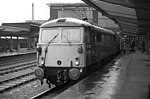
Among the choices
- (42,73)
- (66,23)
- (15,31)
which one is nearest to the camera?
(42,73)

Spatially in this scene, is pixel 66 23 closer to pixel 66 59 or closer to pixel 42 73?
pixel 66 59

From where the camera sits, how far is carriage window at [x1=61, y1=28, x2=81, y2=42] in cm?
1138

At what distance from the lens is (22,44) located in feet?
170

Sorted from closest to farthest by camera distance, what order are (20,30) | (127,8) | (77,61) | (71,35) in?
(77,61) → (71,35) → (127,8) → (20,30)

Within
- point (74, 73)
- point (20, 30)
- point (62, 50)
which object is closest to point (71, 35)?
point (62, 50)

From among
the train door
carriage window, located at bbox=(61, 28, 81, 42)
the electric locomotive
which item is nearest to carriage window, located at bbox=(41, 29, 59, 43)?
the electric locomotive

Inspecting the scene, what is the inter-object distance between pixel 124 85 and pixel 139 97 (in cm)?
226

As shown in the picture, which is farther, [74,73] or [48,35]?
[48,35]

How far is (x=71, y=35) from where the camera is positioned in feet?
37.6

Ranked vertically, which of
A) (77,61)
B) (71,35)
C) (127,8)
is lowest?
(77,61)

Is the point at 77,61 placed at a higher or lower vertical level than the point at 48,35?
lower

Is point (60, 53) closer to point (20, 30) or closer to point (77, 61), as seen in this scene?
point (77, 61)

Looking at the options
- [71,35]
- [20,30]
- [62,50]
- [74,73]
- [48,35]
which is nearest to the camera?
[74,73]

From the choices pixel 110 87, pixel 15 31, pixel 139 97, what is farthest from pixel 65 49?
pixel 15 31
